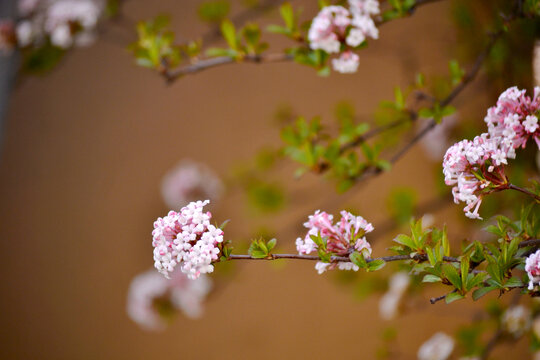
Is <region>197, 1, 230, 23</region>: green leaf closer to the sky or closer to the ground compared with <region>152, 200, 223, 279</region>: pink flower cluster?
closer to the sky

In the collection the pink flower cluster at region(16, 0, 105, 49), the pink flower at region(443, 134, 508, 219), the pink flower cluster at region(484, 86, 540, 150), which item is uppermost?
the pink flower cluster at region(484, 86, 540, 150)

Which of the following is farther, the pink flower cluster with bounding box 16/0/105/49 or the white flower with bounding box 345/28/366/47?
the pink flower cluster with bounding box 16/0/105/49

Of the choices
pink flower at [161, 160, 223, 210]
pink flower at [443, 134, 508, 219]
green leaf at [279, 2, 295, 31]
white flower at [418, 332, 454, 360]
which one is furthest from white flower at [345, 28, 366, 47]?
pink flower at [161, 160, 223, 210]

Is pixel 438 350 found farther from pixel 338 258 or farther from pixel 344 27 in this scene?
pixel 344 27

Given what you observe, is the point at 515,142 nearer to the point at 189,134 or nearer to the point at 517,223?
the point at 517,223

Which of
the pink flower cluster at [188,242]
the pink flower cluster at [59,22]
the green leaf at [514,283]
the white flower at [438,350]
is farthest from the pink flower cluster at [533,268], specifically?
the pink flower cluster at [59,22]

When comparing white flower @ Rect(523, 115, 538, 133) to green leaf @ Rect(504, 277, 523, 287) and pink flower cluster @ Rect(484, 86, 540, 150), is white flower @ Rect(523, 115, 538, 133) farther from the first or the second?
green leaf @ Rect(504, 277, 523, 287)
